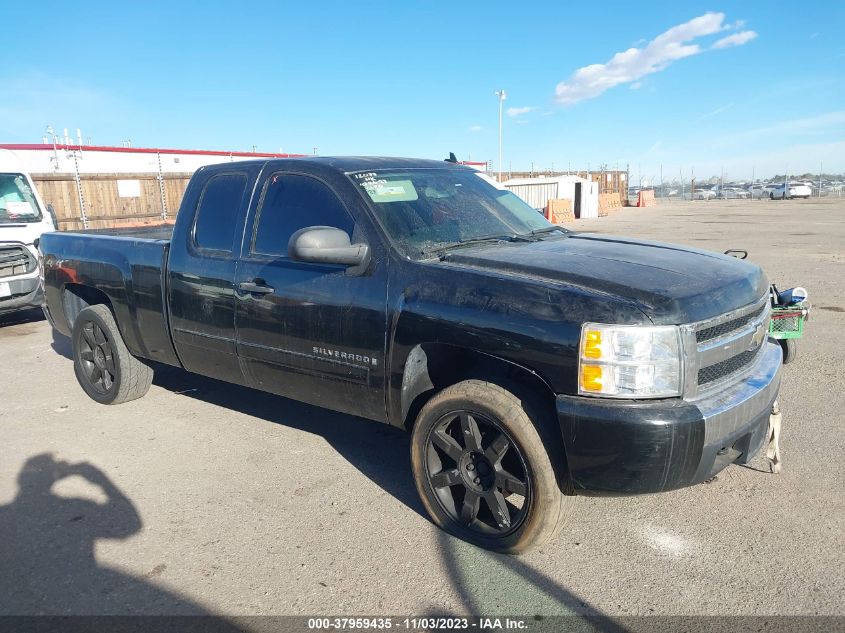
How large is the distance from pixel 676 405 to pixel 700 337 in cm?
34

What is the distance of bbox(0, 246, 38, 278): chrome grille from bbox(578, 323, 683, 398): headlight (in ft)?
27.3

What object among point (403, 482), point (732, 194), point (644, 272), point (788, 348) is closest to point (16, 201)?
point (403, 482)

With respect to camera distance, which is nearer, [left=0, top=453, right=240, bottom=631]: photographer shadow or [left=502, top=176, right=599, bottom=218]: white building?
[left=0, top=453, right=240, bottom=631]: photographer shadow

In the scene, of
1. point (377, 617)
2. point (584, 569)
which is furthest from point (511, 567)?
point (377, 617)

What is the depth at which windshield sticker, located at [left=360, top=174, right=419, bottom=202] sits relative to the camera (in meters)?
3.63

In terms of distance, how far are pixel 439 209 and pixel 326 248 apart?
0.84 m

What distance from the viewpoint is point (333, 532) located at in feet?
10.9

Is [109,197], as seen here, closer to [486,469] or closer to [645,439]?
[486,469]

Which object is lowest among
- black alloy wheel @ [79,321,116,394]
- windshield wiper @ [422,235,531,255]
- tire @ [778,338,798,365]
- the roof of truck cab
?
tire @ [778,338,798,365]

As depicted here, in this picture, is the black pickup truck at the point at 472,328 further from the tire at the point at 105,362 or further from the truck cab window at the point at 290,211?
the tire at the point at 105,362

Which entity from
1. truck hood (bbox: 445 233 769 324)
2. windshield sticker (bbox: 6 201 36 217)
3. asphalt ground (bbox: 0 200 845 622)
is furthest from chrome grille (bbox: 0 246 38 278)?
truck hood (bbox: 445 233 769 324)

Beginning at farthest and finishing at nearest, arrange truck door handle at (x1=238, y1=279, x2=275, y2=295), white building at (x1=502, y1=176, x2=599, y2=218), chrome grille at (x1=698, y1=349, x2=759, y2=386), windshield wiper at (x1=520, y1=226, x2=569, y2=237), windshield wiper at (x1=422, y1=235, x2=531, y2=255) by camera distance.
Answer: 1. white building at (x1=502, y1=176, x2=599, y2=218)
2. windshield wiper at (x1=520, y1=226, x2=569, y2=237)
3. truck door handle at (x1=238, y1=279, x2=275, y2=295)
4. windshield wiper at (x1=422, y1=235, x2=531, y2=255)
5. chrome grille at (x1=698, y1=349, x2=759, y2=386)

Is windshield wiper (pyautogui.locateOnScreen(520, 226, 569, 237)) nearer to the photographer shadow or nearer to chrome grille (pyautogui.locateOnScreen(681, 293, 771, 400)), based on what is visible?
chrome grille (pyautogui.locateOnScreen(681, 293, 771, 400))

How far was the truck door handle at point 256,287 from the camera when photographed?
12.4 feet
